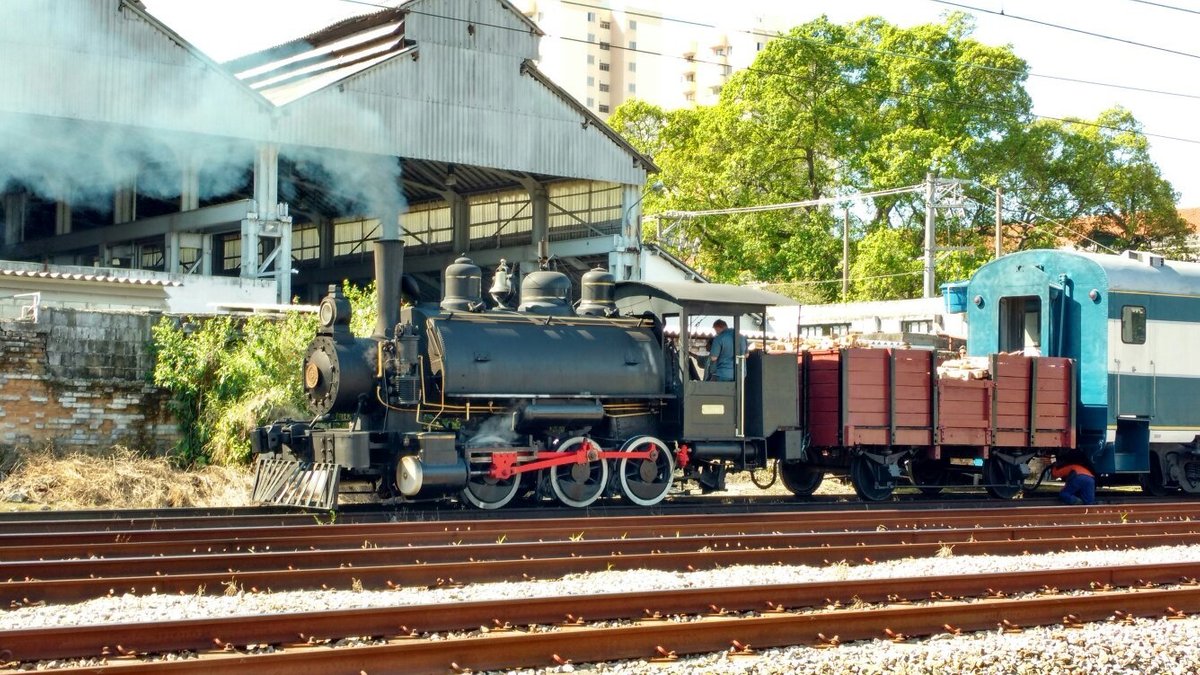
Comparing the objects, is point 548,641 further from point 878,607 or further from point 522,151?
point 522,151

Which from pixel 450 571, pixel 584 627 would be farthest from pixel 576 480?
pixel 584 627

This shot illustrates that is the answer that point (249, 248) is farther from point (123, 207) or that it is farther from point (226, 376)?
point (123, 207)

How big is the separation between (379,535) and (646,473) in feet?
16.5

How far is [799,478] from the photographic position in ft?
61.7

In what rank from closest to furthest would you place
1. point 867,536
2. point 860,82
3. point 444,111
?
point 867,536 < point 444,111 < point 860,82

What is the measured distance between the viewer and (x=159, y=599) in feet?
27.5

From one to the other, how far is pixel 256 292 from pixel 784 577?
18.4 metres

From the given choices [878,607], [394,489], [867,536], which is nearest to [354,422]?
[394,489]

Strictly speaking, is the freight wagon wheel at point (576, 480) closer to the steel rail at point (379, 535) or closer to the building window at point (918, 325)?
the steel rail at point (379, 535)

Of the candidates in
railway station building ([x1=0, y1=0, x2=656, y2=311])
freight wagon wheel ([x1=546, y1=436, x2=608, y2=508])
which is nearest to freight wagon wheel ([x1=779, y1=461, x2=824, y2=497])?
freight wagon wheel ([x1=546, y1=436, x2=608, y2=508])

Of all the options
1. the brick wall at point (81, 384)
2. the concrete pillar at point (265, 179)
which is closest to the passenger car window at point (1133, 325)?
the brick wall at point (81, 384)

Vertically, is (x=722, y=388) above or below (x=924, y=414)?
above

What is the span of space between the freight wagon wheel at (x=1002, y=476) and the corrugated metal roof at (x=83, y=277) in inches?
632

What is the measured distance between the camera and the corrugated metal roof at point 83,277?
76.5ft
